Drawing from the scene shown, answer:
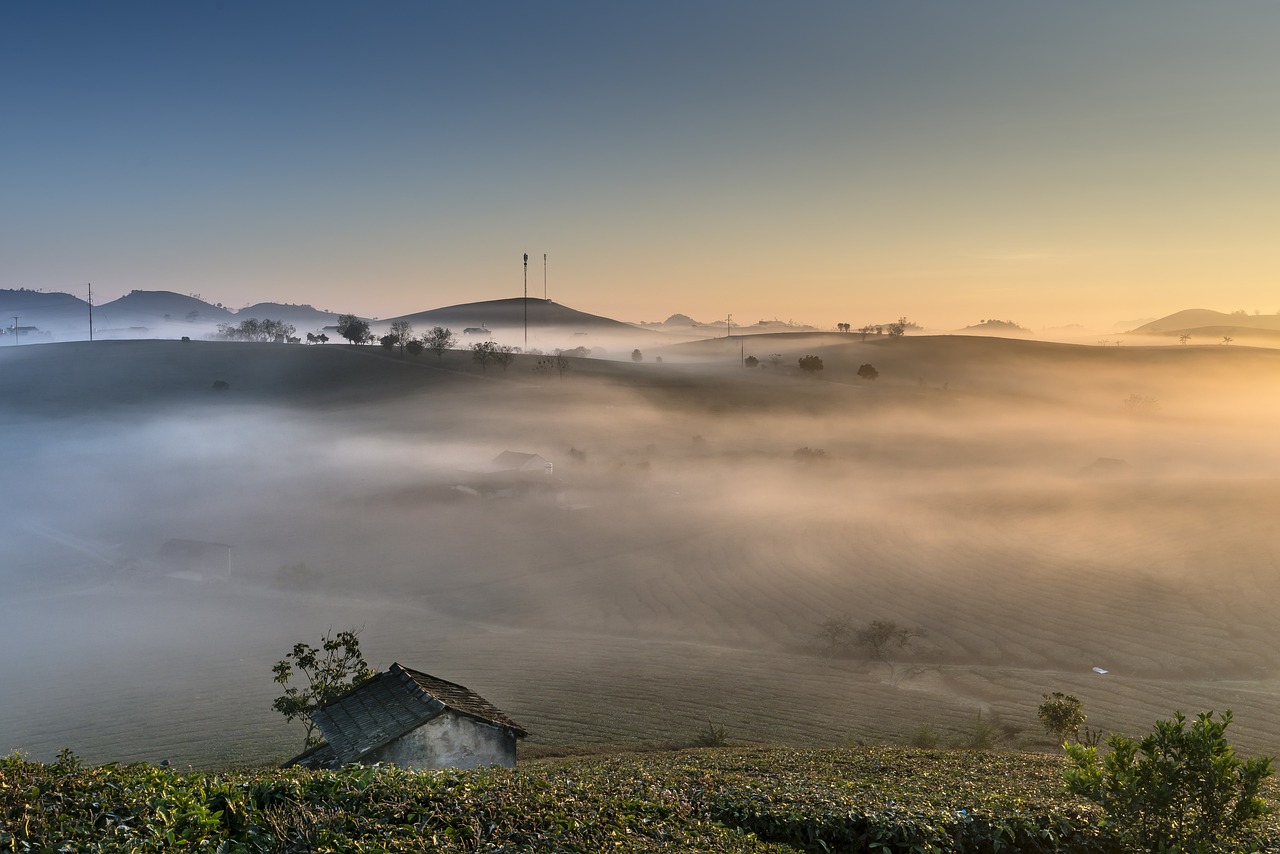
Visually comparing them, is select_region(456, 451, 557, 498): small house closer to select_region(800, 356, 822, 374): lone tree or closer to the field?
the field

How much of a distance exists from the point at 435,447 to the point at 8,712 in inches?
1779

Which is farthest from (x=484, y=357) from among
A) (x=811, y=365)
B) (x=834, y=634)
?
(x=834, y=634)

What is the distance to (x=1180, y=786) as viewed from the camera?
7430mm

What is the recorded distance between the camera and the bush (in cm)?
720

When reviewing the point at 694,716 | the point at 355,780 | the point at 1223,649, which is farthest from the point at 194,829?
the point at 1223,649

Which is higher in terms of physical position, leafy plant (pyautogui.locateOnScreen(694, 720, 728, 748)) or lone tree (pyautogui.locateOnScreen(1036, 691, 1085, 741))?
lone tree (pyautogui.locateOnScreen(1036, 691, 1085, 741))

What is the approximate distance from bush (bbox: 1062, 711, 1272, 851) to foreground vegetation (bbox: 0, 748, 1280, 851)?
766mm

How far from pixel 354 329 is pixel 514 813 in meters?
127

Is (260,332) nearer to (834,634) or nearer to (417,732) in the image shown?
(834,634)

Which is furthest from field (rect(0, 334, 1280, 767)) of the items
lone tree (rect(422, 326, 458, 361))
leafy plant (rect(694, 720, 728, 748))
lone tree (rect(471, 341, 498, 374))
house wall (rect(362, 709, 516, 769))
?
lone tree (rect(422, 326, 458, 361))

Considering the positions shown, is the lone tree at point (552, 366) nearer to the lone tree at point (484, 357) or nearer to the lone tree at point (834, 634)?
the lone tree at point (484, 357)

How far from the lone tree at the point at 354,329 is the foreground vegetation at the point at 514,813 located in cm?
12421

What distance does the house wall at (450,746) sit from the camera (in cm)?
1372

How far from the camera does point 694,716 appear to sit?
2370cm
